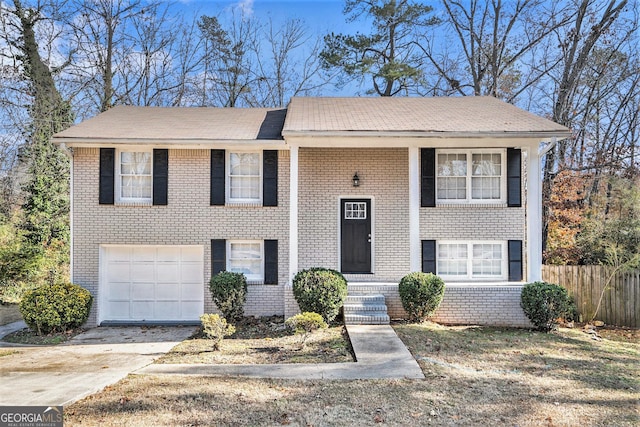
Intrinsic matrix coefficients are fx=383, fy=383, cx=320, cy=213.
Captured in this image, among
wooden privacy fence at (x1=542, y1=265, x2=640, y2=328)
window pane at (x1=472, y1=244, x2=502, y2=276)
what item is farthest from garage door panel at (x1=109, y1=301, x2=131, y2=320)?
wooden privacy fence at (x1=542, y1=265, x2=640, y2=328)

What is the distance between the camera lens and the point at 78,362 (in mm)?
6430

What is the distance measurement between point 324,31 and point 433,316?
44.5ft

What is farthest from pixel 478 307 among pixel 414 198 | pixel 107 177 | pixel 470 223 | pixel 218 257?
pixel 107 177

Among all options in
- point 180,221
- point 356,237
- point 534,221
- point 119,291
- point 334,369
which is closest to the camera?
point 334,369

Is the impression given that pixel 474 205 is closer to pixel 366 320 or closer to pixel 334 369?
pixel 366 320

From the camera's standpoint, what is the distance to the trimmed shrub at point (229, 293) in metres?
9.10

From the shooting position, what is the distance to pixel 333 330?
8.16 m

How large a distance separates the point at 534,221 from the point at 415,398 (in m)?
6.60

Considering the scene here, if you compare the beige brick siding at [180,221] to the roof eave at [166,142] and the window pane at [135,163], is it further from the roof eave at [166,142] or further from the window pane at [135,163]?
the window pane at [135,163]

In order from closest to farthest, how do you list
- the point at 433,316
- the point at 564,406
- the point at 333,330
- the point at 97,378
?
the point at 564,406, the point at 97,378, the point at 333,330, the point at 433,316

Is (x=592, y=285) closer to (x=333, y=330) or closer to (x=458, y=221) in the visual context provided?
(x=458, y=221)

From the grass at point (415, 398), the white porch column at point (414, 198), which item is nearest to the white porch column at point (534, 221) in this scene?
the white porch column at point (414, 198)

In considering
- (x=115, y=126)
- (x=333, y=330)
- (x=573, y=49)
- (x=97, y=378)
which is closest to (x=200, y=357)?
(x=97, y=378)

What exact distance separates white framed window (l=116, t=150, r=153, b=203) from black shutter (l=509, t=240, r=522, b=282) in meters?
9.40
